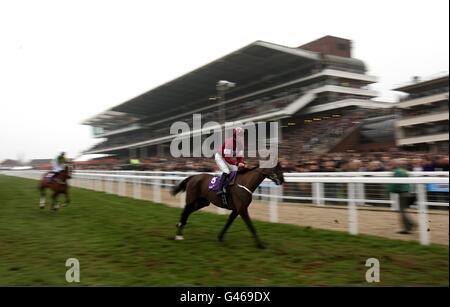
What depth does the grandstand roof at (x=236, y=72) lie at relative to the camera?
22.0 meters

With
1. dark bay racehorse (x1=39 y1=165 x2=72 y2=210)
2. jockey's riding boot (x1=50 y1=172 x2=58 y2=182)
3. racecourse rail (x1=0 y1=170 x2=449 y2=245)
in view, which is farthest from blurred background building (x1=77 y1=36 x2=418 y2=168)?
jockey's riding boot (x1=50 y1=172 x2=58 y2=182)

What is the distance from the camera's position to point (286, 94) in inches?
894

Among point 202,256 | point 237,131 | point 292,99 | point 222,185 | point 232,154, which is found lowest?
point 202,256

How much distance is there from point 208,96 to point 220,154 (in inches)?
826

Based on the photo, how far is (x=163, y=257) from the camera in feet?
16.2

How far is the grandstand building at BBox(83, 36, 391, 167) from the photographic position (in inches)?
698

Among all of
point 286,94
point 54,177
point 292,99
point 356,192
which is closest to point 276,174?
point 356,192

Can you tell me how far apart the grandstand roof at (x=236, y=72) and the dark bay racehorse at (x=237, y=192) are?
52.8 ft

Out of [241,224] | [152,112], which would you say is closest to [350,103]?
[241,224]

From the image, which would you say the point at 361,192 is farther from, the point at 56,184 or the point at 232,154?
the point at 56,184

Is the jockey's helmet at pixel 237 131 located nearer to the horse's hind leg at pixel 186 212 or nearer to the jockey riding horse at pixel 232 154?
the jockey riding horse at pixel 232 154

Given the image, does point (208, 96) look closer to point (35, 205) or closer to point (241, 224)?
point (35, 205)

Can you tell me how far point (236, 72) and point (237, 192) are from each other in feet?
63.7
